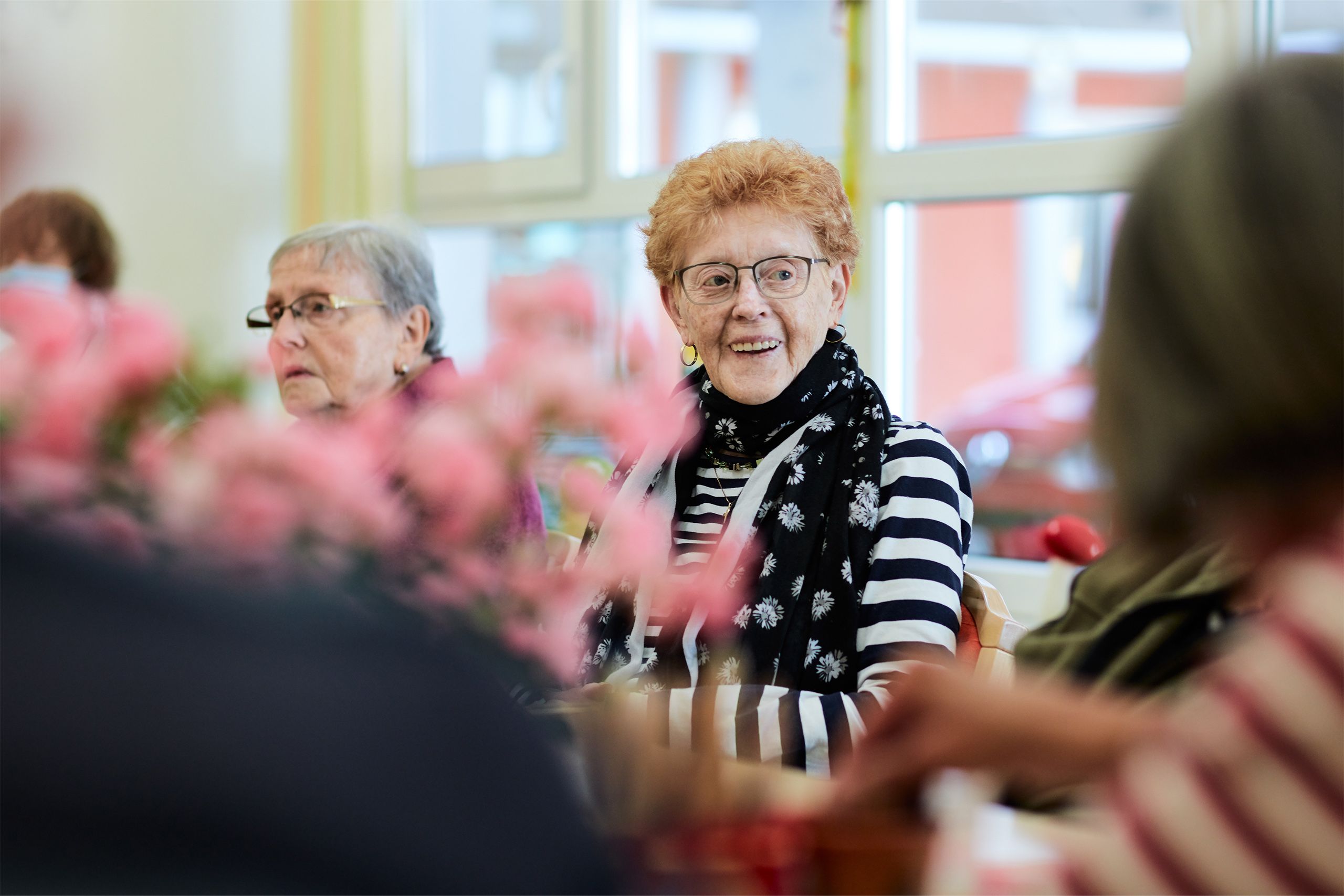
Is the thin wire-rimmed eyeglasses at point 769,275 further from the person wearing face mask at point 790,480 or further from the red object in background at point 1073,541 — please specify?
the red object in background at point 1073,541

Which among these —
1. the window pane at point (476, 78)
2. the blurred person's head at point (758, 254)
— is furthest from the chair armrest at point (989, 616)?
the window pane at point (476, 78)

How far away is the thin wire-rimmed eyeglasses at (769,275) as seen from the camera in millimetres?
1956

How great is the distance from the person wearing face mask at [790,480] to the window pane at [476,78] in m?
1.95

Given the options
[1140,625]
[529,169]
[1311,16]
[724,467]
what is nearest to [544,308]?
[1140,625]

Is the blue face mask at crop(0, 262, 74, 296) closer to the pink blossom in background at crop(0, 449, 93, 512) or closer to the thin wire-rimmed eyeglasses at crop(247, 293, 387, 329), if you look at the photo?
the pink blossom in background at crop(0, 449, 93, 512)

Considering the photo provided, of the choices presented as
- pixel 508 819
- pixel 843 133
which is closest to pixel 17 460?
pixel 508 819

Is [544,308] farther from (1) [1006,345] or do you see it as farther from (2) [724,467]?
(1) [1006,345]

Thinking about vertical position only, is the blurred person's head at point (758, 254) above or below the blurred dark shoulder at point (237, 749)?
above

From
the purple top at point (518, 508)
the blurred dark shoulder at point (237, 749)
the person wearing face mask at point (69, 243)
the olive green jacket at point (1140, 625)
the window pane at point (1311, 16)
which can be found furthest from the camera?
the window pane at point (1311, 16)

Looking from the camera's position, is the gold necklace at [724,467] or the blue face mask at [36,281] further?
the gold necklace at [724,467]

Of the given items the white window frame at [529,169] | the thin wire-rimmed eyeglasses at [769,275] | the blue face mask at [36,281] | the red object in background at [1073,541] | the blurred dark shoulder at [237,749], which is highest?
Answer: the white window frame at [529,169]

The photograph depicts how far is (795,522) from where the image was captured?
178 cm

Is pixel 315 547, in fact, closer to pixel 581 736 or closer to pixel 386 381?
pixel 581 736

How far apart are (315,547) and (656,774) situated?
0.15 m
